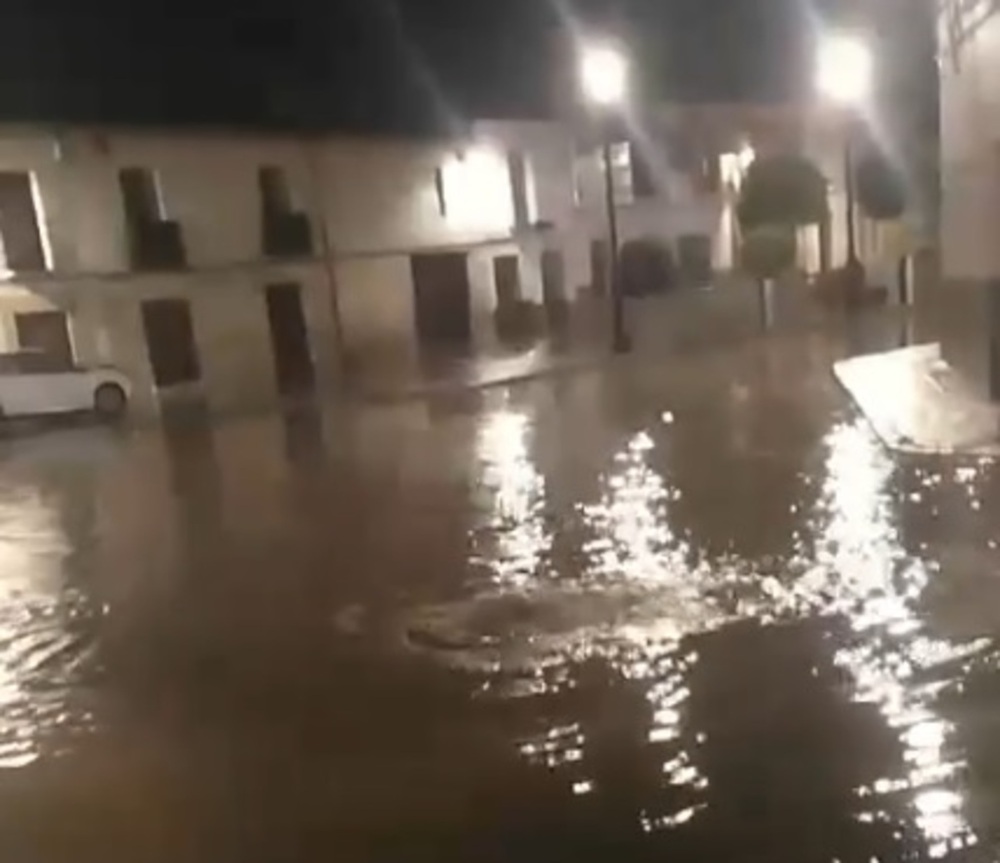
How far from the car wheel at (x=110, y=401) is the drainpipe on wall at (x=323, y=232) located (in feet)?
12.6

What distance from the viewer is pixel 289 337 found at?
830 inches

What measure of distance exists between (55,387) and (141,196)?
141 inches

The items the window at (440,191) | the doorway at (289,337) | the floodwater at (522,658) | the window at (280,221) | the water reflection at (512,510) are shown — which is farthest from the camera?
the window at (440,191)

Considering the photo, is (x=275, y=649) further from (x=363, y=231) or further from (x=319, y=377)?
(x=363, y=231)

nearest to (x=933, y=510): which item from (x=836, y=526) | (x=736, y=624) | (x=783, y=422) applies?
(x=836, y=526)

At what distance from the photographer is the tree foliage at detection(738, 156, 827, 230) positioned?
75.9 feet

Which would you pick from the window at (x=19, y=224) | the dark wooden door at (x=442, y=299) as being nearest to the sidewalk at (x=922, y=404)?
the dark wooden door at (x=442, y=299)

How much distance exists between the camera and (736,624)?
714 cm

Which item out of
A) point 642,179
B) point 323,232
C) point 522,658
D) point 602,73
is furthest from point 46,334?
point 522,658

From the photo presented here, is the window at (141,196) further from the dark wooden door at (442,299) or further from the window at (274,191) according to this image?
the dark wooden door at (442,299)

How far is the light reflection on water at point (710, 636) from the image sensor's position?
5137mm

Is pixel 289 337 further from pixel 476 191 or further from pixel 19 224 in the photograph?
pixel 476 191

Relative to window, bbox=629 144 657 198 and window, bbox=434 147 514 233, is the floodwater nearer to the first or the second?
window, bbox=434 147 514 233

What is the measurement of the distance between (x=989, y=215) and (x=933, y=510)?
4802 millimetres
